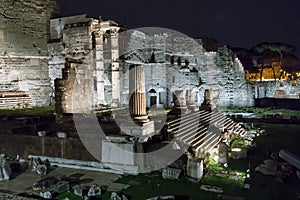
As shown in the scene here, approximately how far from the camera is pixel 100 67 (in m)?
22.0

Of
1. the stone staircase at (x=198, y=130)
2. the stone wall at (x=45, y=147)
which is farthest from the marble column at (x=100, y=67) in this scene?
the stone wall at (x=45, y=147)

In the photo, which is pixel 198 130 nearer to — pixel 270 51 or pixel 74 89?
pixel 74 89

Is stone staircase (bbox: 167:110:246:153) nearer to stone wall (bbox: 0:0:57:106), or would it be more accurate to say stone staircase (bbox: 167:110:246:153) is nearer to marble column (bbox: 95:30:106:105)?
marble column (bbox: 95:30:106:105)

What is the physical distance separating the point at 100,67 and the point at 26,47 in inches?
231

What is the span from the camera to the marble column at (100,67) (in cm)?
2175

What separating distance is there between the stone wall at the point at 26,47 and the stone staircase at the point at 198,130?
1389cm

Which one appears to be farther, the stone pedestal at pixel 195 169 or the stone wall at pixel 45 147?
the stone wall at pixel 45 147

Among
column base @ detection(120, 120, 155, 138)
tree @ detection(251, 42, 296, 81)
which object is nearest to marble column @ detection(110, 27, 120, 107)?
column base @ detection(120, 120, 155, 138)

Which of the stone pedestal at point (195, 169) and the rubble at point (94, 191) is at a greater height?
the stone pedestal at point (195, 169)

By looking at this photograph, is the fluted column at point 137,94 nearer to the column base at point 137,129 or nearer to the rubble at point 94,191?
the column base at point 137,129

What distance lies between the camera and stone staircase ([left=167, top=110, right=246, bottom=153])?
33.5 ft

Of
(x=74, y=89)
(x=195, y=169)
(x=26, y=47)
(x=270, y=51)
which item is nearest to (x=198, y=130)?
(x=195, y=169)

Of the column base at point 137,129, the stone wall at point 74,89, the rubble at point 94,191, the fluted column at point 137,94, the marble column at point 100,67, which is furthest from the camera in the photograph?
the marble column at point 100,67

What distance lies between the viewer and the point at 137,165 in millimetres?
8750
